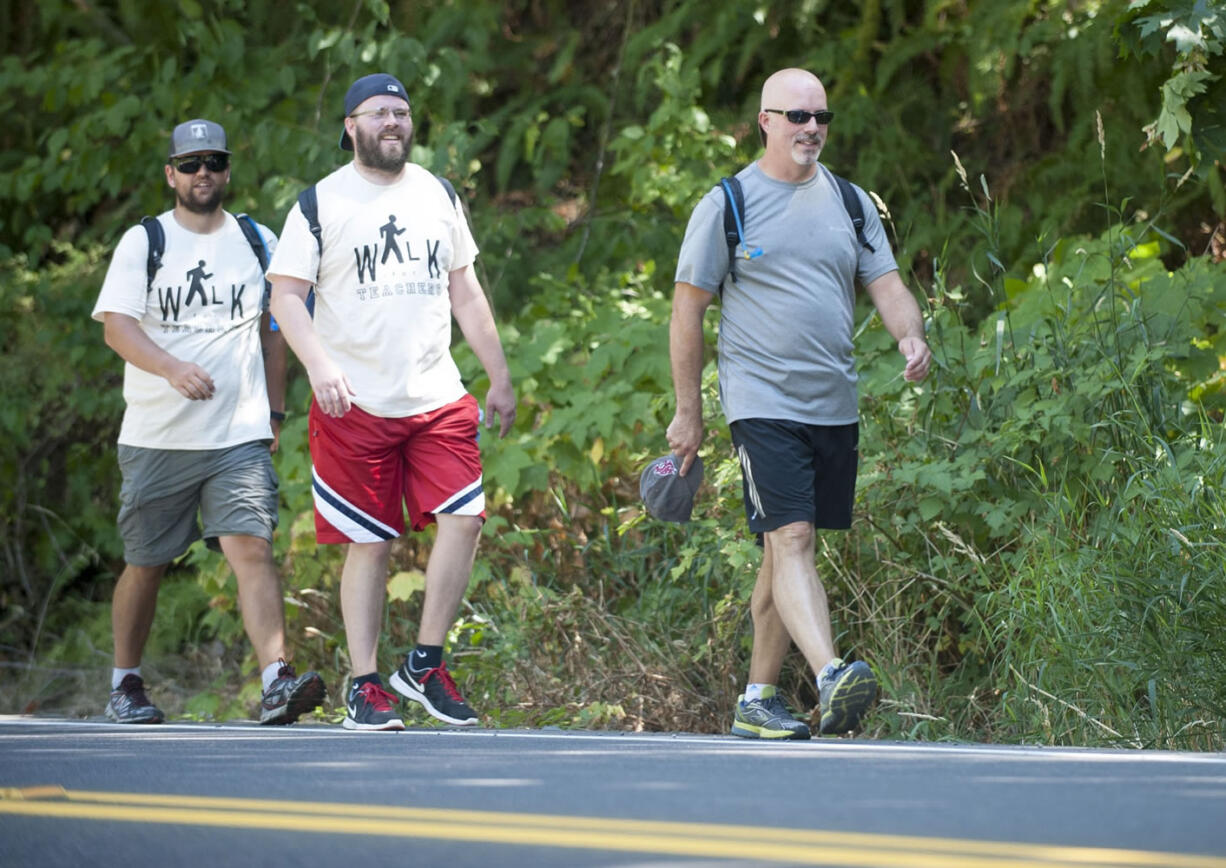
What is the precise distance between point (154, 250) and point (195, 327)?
0.35 m

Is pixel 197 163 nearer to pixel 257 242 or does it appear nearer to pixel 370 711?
pixel 257 242

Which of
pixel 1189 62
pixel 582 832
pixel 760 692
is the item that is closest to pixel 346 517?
pixel 760 692

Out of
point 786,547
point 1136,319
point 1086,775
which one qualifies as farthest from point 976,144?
point 1086,775

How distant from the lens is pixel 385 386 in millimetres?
7219

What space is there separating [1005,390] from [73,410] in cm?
716

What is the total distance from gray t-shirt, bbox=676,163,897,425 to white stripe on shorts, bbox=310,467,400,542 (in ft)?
4.85

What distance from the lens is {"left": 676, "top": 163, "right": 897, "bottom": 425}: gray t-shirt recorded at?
6566 mm

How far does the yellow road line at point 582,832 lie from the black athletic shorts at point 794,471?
219 cm

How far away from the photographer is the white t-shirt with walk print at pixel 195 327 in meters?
7.85

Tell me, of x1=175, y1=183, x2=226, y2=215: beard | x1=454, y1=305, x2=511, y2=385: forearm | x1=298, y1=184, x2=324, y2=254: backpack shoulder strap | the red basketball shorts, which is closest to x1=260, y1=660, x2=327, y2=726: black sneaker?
the red basketball shorts

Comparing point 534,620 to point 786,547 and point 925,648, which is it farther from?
point 786,547

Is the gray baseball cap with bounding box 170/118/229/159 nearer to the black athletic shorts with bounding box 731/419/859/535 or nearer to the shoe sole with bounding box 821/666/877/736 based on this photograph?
the black athletic shorts with bounding box 731/419/859/535

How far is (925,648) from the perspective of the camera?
7.64 meters

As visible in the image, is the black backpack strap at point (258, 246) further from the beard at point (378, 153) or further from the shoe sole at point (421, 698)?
the shoe sole at point (421, 698)
